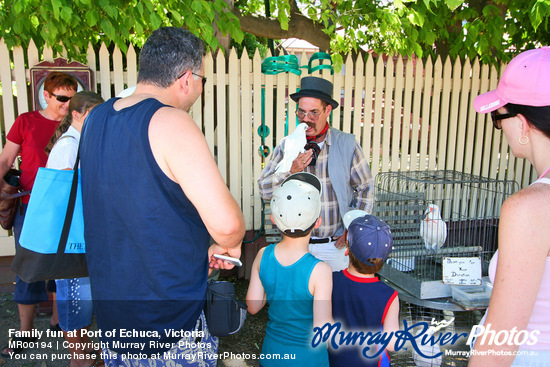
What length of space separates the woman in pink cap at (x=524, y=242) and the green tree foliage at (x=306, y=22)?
2.07 metres

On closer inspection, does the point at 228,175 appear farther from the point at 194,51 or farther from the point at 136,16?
the point at 194,51

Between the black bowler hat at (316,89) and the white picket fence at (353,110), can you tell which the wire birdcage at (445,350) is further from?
the white picket fence at (353,110)

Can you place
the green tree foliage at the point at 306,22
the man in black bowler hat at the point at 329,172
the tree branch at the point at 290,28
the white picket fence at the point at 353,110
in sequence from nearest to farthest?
the man in black bowler hat at the point at 329,172 → the green tree foliage at the point at 306,22 → the white picket fence at the point at 353,110 → the tree branch at the point at 290,28

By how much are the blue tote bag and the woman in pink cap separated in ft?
5.47

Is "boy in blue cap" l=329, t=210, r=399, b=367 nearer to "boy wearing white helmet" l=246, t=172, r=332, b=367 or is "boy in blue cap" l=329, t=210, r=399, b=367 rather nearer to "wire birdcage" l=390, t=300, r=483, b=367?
"boy wearing white helmet" l=246, t=172, r=332, b=367

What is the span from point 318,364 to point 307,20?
5284mm

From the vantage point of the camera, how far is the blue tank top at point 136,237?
4.81 ft

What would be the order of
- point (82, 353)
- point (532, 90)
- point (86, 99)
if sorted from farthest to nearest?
1. point (82, 353)
2. point (86, 99)
3. point (532, 90)

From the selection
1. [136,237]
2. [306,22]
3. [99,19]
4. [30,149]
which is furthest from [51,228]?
[306,22]

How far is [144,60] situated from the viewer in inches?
63.8

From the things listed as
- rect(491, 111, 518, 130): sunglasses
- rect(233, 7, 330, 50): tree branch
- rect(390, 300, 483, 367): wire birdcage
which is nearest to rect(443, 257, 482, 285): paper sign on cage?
rect(390, 300, 483, 367): wire birdcage

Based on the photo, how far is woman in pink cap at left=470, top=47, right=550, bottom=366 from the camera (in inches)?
47.7

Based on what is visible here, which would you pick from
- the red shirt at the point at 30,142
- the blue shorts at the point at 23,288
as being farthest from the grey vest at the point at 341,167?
the blue shorts at the point at 23,288

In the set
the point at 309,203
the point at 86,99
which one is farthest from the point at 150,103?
the point at 86,99
